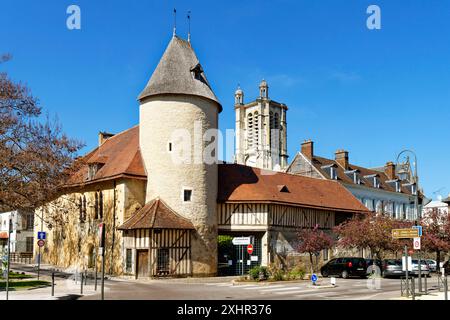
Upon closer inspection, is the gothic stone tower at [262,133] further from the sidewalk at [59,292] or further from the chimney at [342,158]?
the sidewalk at [59,292]

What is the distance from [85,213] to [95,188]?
2179 millimetres

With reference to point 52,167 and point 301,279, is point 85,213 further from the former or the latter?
point 301,279

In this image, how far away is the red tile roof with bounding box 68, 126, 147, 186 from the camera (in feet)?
101

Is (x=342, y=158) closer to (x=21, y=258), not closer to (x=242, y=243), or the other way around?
(x=242, y=243)

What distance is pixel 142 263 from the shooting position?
28.5 m

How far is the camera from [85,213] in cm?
3450

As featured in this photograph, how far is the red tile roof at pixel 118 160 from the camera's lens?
30827 millimetres

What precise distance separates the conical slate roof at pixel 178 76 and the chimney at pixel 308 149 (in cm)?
1864

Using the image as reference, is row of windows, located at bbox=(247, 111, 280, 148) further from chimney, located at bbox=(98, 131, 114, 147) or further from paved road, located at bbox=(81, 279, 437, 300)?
paved road, located at bbox=(81, 279, 437, 300)

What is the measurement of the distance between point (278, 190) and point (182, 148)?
8652 millimetres

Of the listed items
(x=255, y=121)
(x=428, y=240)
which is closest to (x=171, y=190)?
(x=428, y=240)

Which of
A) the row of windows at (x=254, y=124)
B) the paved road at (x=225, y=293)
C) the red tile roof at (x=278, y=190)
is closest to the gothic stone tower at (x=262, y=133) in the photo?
the row of windows at (x=254, y=124)

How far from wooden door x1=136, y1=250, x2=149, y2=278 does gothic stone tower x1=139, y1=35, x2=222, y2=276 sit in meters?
2.89

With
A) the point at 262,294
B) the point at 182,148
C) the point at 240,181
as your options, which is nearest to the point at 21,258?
the point at 240,181
